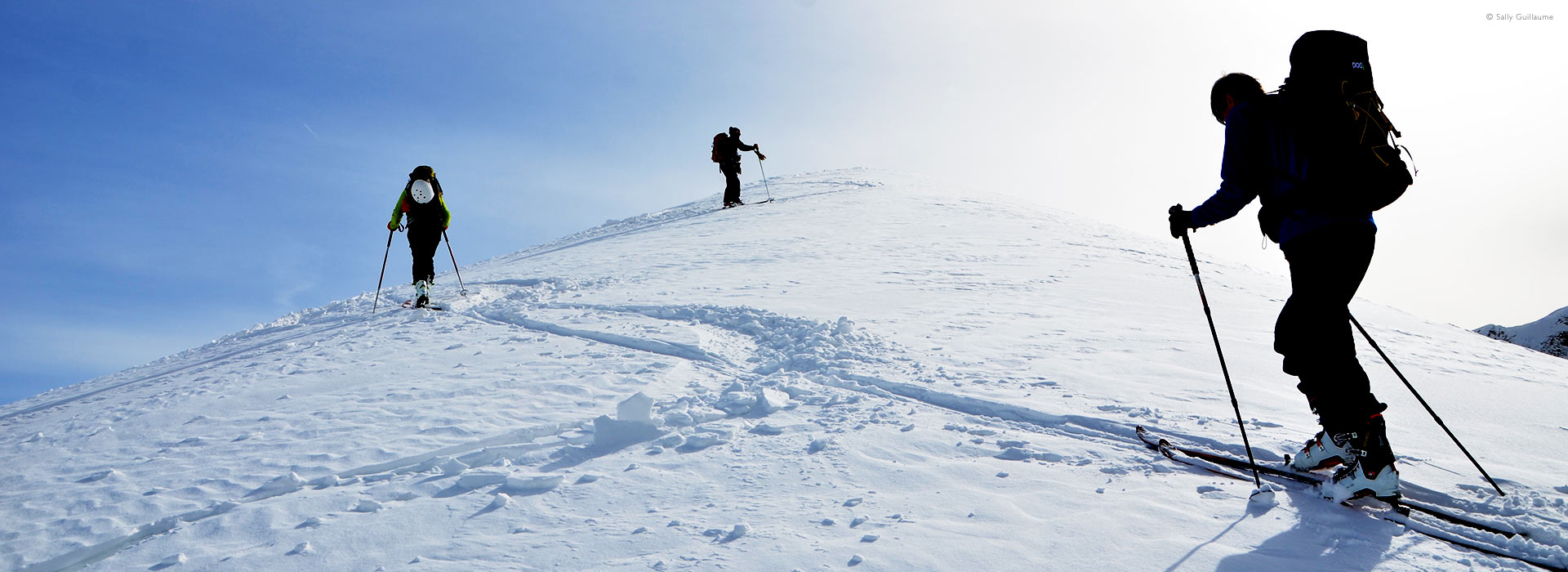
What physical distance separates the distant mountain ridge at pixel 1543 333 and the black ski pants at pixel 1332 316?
26002 mm

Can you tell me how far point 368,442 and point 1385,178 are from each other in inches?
213

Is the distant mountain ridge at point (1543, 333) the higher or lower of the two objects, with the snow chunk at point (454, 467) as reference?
lower

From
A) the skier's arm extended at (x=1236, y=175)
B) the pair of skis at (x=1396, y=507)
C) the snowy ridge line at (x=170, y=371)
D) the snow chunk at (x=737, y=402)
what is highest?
the skier's arm extended at (x=1236, y=175)

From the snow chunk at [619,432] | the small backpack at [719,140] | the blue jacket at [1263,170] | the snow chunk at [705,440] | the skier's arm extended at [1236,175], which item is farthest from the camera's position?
the small backpack at [719,140]

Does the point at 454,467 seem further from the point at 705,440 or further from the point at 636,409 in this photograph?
the point at 705,440

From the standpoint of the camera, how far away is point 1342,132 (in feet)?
10.8

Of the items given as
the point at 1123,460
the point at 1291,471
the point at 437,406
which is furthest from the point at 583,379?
the point at 1291,471

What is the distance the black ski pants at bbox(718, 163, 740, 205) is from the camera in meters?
20.3

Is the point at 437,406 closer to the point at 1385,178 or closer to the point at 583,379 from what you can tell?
the point at 583,379

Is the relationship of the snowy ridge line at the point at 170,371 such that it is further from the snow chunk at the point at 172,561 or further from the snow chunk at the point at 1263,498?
the snow chunk at the point at 1263,498

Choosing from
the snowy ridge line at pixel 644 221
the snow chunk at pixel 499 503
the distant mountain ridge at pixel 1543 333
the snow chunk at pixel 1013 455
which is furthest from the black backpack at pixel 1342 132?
the distant mountain ridge at pixel 1543 333

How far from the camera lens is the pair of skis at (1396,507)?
3012 millimetres

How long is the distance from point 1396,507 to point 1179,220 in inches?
60.0

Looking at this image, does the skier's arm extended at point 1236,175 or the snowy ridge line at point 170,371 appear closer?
the skier's arm extended at point 1236,175
